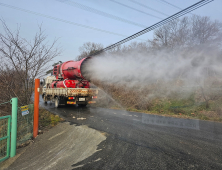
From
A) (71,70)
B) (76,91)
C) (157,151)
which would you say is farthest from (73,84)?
(157,151)

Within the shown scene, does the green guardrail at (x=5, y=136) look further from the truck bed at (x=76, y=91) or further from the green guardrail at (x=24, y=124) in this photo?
the truck bed at (x=76, y=91)

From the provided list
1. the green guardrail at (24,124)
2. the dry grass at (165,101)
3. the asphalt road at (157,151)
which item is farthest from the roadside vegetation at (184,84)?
the green guardrail at (24,124)

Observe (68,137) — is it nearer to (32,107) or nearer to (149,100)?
(32,107)

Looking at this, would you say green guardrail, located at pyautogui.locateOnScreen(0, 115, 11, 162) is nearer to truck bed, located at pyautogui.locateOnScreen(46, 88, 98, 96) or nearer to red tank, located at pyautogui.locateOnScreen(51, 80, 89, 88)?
truck bed, located at pyautogui.locateOnScreen(46, 88, 98, 96)

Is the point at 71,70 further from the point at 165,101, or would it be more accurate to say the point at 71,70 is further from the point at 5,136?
the point at 5,136

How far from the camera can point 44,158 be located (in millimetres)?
3779

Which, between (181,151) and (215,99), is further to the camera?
(215,99)

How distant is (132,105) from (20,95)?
8.01 metres

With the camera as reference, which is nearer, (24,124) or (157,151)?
(157,151)

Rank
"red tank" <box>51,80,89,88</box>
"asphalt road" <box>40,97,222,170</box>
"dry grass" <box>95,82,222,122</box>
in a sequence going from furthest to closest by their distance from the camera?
1. "red tank" <box>51,80,89,88</box>
2. "dry grass" <box>95,82,222,122</box>
3. "asphalt road" <box>40,97,222,170</box>

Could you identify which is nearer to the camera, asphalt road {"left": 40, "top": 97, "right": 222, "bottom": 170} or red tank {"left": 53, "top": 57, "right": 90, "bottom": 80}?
asphalt road {"left": 40, "top": 97, "right": 222, "bottom": 170}

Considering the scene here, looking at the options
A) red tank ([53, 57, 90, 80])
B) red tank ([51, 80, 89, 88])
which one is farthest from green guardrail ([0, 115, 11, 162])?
red tank ([51, 80, 89, 88])

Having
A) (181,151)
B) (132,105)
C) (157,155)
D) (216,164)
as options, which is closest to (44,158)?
(157,155)

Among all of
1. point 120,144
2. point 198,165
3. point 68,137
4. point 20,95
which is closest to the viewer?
point 198,165
